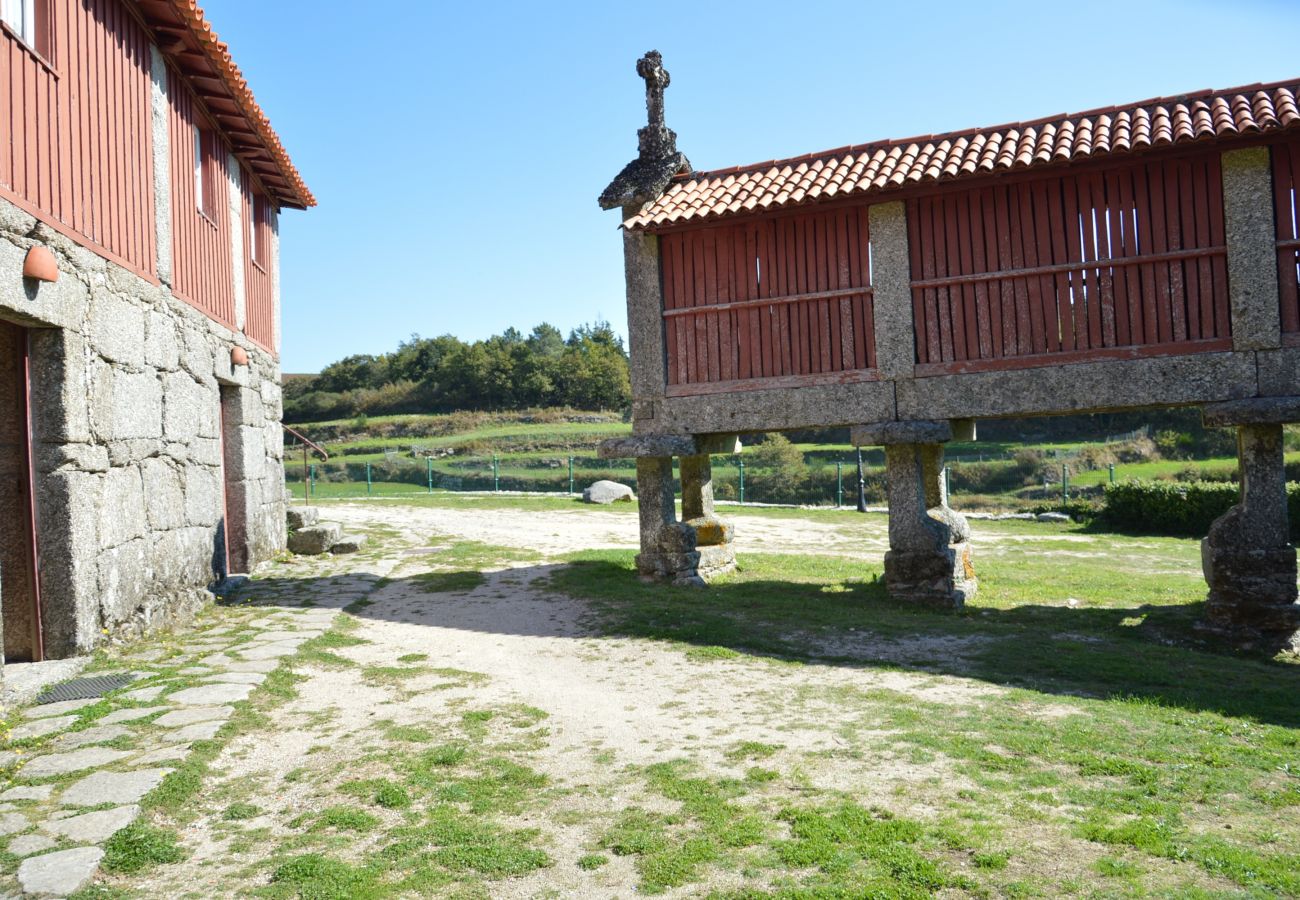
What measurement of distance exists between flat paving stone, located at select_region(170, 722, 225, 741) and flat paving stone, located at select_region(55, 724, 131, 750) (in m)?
0.25

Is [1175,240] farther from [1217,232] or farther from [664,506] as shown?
[664,506]

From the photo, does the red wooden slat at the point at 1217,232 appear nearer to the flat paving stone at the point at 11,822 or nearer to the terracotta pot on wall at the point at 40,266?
the terracotta pot on wall at the point at 40,266

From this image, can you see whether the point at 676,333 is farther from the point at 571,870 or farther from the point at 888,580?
the point at 571,870

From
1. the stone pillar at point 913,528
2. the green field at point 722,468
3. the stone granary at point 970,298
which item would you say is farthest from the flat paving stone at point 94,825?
the green field at point 722,468

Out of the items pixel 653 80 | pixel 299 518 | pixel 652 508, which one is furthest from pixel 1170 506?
pixel 299 518

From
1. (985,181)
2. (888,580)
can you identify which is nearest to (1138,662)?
(888,580)

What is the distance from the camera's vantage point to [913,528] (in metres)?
9.50

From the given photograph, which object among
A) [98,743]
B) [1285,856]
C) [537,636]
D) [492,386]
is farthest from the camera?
[492,386]

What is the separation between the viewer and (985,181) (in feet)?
29.9

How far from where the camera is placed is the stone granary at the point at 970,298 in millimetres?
8328

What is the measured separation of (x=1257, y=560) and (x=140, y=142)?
1020 cm

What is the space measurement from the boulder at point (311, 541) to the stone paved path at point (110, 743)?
16.9 ft

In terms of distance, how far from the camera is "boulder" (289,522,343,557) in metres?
13.0

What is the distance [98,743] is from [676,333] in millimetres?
6971
